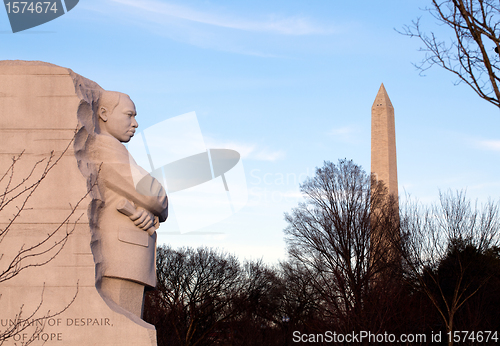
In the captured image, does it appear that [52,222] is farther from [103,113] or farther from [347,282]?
[347,282]

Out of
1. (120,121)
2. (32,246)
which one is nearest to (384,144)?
(120,121)

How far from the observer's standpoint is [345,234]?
29.7 m

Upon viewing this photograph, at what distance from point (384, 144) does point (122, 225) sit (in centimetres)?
3075

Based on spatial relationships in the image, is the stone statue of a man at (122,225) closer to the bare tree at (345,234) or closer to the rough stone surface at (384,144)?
the bare tree at (345,234)

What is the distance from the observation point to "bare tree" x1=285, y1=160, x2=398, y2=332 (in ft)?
91.1

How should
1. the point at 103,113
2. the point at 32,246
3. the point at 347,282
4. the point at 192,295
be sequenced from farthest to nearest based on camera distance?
the point at 192,295, the point at 347,282, the point at 103,113, the point at 32,246

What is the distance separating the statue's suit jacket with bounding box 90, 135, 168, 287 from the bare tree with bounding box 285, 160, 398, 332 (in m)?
20.7

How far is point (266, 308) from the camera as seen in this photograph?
42.1m

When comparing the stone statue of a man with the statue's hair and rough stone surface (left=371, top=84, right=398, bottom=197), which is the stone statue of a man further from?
rough stone surface (left=371, top=84, right=398, bottom=197)

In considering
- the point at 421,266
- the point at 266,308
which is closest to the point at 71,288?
the point at 421,266

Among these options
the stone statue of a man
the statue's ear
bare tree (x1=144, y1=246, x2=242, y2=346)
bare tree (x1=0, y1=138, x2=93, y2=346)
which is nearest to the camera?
bare tree (x1=0, y1=138, x2=93, y2=346)

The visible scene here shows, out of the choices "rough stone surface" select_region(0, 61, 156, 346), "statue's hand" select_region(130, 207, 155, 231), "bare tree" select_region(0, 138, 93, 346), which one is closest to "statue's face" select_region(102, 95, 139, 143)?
"rough stone surface" select_region(0, 61, 156, 346)

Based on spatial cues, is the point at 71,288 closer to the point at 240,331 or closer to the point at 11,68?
the point at 11,68

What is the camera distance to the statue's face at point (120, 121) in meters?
6.98
